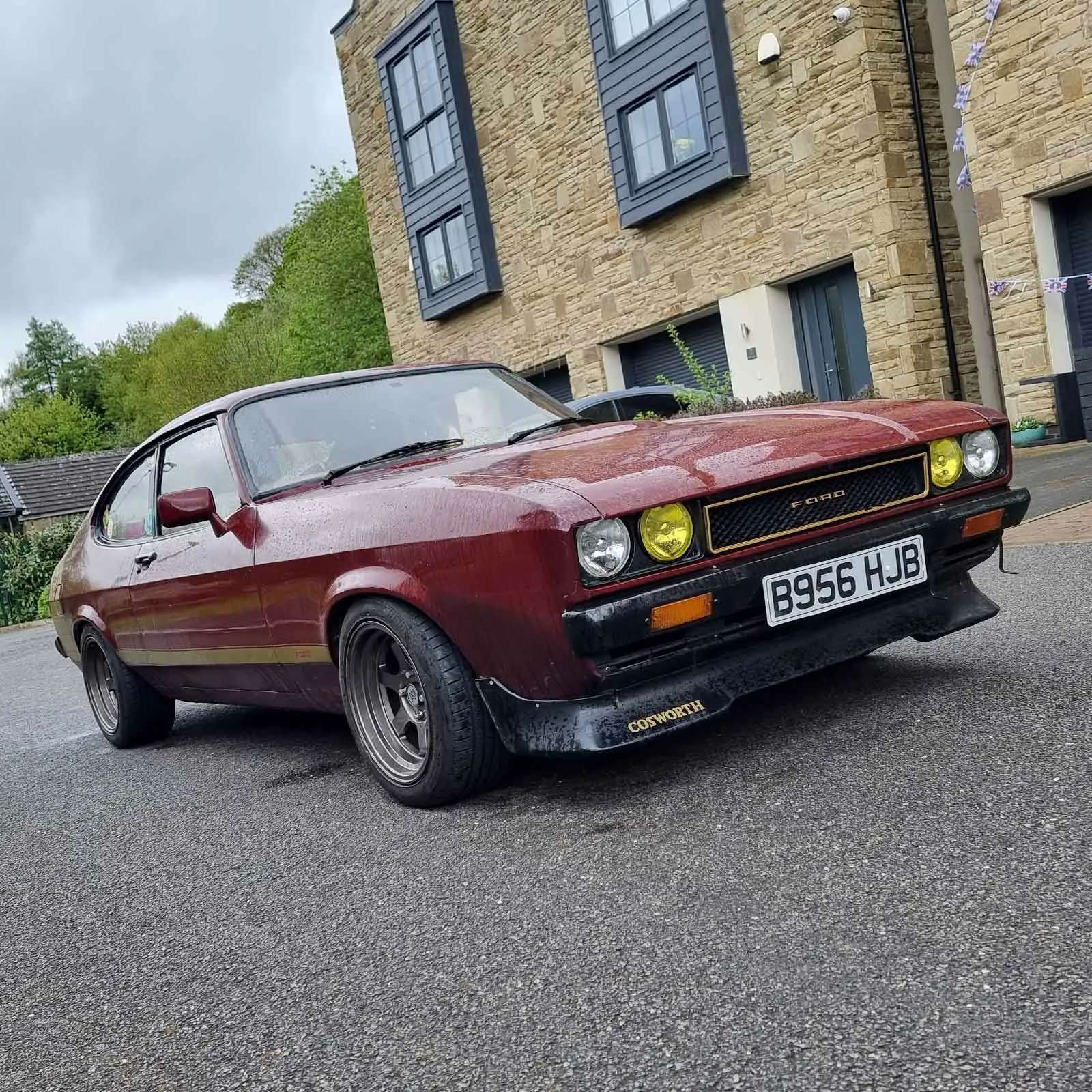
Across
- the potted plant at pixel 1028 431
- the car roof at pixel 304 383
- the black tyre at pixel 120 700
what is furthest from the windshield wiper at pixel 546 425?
the potted plant at pixel 1028 431

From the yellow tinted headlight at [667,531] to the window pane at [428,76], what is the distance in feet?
61.7

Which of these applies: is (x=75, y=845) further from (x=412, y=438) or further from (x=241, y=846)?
(x=412, y=438)

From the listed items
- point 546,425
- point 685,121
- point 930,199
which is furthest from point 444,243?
point 546,425

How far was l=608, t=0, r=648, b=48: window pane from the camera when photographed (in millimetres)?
15945

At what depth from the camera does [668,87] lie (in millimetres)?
15781

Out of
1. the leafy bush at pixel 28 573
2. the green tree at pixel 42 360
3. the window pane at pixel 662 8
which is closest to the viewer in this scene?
the window pane at pixel 662 8

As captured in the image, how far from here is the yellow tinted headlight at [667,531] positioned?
2869 mm

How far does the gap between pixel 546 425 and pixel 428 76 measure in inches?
707

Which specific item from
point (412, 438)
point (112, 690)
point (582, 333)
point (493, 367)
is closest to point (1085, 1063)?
point (412, 438)

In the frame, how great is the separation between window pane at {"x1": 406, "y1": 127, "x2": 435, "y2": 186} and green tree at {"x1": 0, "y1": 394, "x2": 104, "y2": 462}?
5127 centimetres

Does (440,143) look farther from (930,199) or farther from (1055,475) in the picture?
(1055,475)

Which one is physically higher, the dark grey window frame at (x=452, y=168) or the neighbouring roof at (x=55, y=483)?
the dark grey window frame at (x=452, y=168)

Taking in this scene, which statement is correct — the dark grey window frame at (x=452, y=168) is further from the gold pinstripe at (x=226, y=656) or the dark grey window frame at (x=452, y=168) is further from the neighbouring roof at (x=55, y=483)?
the neighbouring roof at (x=55, y=483)

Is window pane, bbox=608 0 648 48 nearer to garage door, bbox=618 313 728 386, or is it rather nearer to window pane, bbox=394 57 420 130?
garage door, bbox=618 313 728 386
